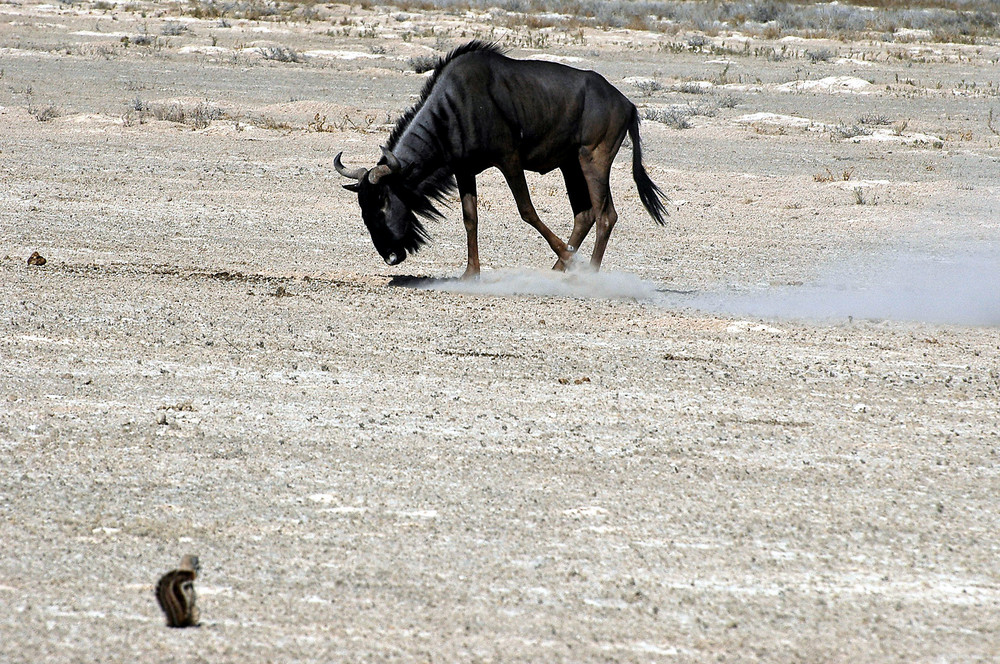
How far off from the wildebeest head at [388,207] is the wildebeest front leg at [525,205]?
810 mm

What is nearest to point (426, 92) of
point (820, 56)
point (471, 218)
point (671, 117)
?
point (471, 218)

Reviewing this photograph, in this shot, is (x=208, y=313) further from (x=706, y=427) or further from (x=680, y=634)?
(x=680, y=634)

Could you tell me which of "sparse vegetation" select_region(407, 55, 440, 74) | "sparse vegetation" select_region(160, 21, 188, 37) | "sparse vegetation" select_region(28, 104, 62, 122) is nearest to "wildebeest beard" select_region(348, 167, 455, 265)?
"sparse vegetation" select_region(28, 104, 62, 122)

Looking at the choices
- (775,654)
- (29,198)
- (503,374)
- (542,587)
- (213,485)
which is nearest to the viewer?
(775,654)

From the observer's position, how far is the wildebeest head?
9.62 meters

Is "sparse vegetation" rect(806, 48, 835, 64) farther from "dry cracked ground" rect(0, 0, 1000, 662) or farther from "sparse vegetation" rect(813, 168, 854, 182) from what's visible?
"dry cracked ground" rect(0, 0, 1000, 662)

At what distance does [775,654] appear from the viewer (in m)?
3.73

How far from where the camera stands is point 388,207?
9727mm

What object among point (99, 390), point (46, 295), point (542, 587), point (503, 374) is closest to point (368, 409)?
point (503, 374)

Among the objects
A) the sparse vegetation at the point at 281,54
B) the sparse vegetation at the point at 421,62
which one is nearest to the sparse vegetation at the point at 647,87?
the sparse vegetation at the point at 421,62

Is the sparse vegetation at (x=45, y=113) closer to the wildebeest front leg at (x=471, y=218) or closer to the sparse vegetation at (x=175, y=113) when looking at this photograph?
the sparse vegetation at (x=175, y=113)

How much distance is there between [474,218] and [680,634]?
253 inches

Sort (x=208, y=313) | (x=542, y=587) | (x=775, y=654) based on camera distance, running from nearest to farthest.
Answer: (x=775, y=654)
(x=542, y=587)
(x=208, y=313)

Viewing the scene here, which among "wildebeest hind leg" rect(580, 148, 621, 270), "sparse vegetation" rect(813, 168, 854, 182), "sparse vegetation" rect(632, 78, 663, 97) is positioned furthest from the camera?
"sparse vegetation" rect(632, 78, 663, 97)
